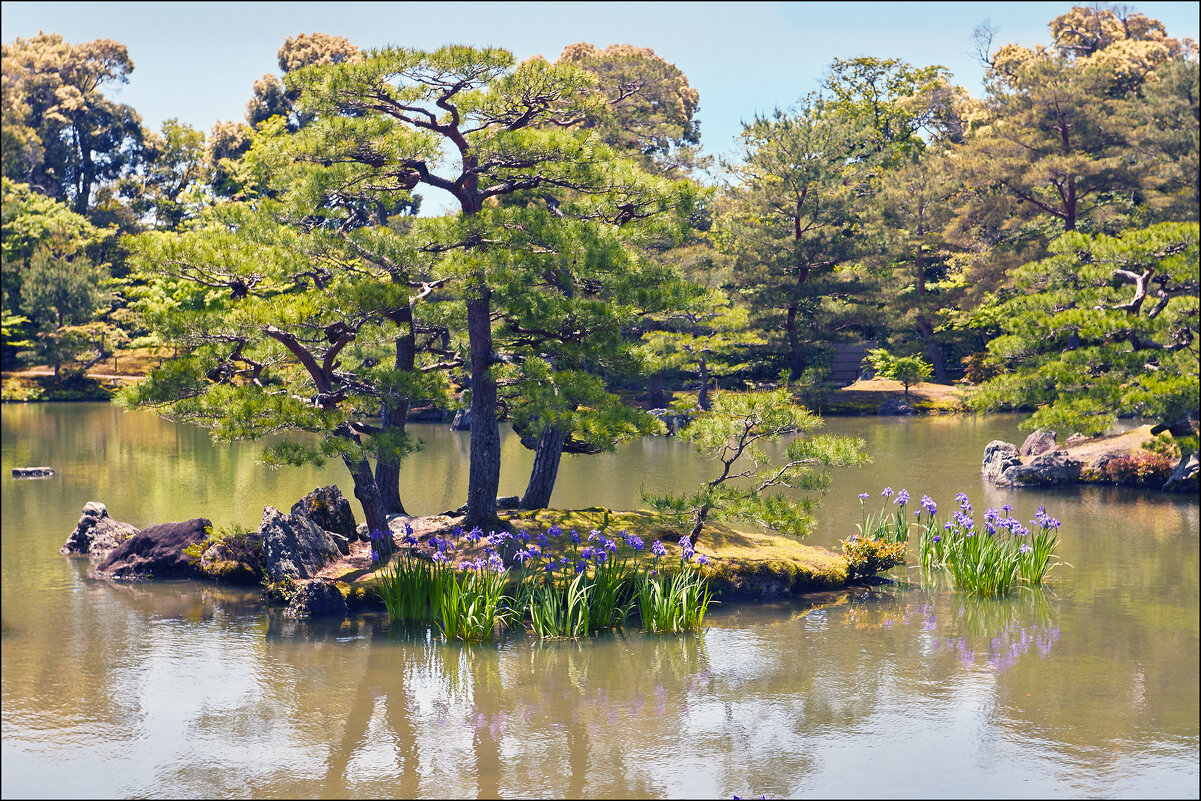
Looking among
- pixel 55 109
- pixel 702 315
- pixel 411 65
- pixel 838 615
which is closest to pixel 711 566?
pixel 838 615

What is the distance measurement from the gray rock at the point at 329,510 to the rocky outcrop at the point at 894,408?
23.3 metres

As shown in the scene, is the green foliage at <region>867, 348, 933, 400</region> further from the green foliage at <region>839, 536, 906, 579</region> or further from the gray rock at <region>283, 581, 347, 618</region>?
the gray rock at <region>283, 581, 347, 618</region>

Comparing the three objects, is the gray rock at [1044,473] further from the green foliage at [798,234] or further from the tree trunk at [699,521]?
the green foliage at [798,234]

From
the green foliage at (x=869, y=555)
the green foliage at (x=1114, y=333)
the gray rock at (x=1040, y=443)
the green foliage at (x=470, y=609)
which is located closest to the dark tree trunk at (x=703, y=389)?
the gray rock at (x=1040, y=443)

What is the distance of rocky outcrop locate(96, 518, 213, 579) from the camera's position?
12.0m

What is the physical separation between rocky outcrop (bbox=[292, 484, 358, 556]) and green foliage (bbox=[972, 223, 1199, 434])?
32.2 feet

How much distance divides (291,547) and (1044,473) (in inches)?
501

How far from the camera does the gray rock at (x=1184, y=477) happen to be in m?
16.4

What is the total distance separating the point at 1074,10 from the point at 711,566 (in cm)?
4348

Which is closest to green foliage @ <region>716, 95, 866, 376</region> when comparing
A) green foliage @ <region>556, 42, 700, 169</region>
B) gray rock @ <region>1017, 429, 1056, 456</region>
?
green foliage @ <region>556, 42, 700, 169</region>

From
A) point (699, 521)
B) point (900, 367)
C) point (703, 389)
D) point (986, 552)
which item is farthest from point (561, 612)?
point (900, 367)

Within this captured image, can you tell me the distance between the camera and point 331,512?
11.7 m

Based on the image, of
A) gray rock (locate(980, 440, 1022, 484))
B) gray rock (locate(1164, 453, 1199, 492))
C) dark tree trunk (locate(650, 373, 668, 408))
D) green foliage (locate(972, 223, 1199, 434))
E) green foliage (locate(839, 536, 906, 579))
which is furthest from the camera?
dark tree trunk (locate(650, 373, 668, 408))

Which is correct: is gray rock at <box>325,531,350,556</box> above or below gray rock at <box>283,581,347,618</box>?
above
